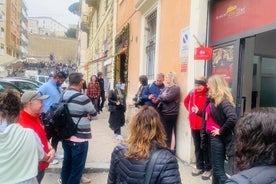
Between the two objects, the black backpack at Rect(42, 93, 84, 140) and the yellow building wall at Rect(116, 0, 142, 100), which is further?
the yellow building wall at Rect(116, 0, 142, 100)

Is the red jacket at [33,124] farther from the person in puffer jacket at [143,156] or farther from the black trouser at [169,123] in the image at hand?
the black trouser at [169,123]

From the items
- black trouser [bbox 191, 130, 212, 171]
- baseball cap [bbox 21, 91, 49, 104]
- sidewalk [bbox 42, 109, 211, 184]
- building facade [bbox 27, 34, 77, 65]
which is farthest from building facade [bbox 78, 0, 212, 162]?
building facade [bbox 27, 34, 77, 65]

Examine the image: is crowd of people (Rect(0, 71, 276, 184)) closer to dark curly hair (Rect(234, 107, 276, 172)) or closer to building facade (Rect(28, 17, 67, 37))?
dark curly hair (Rect(234, 107, 276, 172))

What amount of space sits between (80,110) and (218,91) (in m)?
1.79

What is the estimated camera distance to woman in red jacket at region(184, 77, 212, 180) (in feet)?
18.4

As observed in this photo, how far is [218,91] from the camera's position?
453 cm

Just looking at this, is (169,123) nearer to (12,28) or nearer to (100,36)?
(100,36)

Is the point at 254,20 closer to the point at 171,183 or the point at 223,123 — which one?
the point at 223,123

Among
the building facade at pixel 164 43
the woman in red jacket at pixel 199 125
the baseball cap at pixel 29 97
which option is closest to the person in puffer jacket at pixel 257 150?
the baseball cap at pixel 29 97

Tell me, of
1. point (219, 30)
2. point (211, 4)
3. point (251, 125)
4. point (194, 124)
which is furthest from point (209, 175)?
point (251, 125)

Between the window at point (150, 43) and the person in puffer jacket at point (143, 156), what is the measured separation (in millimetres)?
7525

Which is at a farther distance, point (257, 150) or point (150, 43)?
point (150, 43)

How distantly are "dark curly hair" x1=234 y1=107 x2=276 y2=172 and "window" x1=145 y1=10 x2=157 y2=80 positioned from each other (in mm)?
8391

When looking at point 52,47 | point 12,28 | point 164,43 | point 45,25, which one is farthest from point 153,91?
point 45,25
